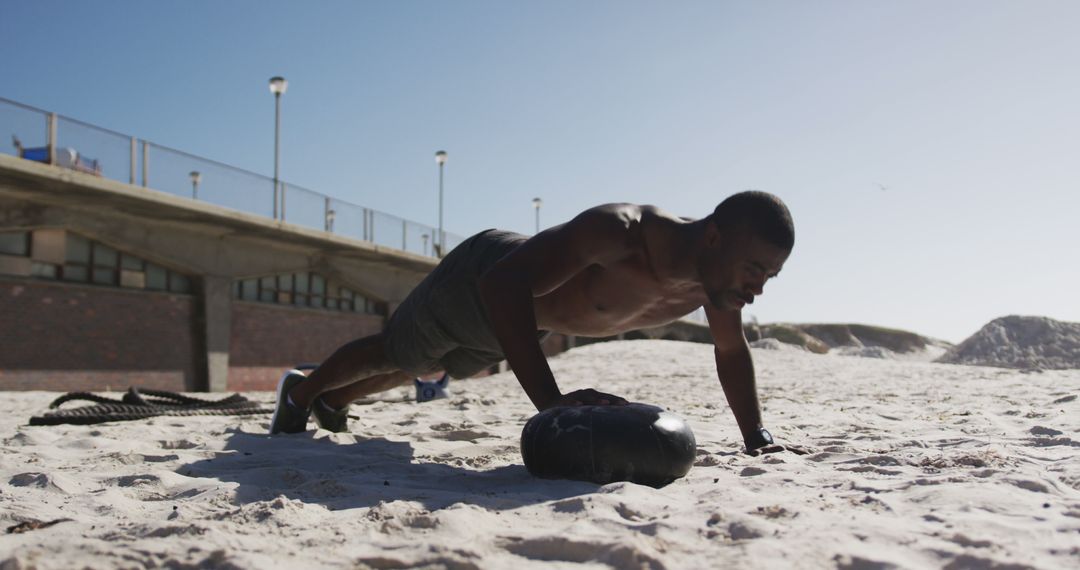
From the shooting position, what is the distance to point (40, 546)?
73.9 inches

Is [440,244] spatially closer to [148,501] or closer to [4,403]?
[4,403]

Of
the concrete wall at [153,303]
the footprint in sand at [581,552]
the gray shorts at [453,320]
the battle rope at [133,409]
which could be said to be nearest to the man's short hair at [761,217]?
the gray shorts at [453,320]

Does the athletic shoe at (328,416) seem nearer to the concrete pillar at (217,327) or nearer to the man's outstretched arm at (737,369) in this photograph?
the man's outstretched arm at (737,369)

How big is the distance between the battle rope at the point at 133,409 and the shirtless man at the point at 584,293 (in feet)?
5.81

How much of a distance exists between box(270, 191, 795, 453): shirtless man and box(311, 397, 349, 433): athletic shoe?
0.48 ft

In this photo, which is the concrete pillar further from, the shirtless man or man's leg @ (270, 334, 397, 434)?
the shirtless man

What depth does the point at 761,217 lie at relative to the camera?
294 cm

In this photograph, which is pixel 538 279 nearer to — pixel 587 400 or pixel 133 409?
pixel 587 400

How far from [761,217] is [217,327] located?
49.2 ft

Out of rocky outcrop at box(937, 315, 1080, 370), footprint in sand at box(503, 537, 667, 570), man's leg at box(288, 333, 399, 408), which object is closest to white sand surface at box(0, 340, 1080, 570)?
footprint in sand at box(503, 537, 667, 570)

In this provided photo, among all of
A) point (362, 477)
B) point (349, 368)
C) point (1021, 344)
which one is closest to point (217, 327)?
point (349, 368)

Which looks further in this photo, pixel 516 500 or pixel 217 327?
pixel 217 327

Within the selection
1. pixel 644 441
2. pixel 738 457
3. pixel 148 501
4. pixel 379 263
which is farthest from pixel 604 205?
pixel 379 263

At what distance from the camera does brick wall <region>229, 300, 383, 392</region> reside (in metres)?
16.5
